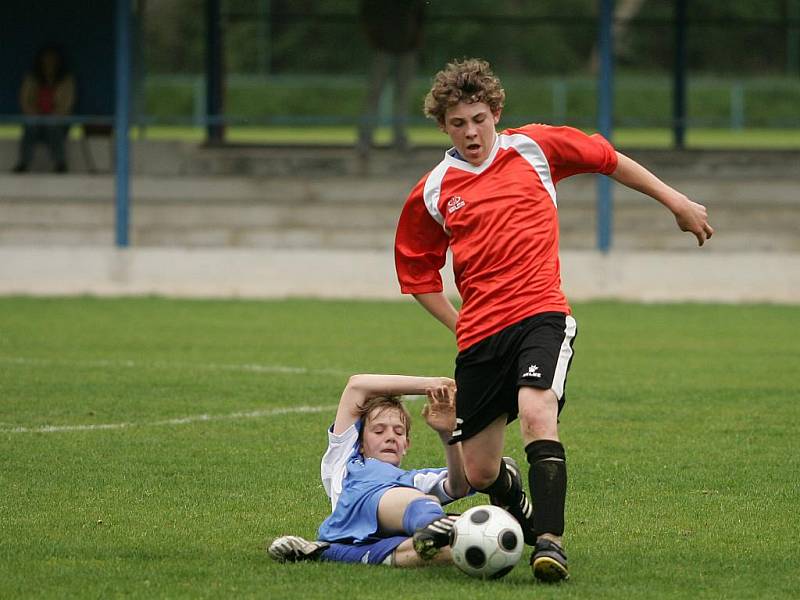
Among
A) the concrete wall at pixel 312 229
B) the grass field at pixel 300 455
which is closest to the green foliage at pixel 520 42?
the concrete wall at pixel 312 229

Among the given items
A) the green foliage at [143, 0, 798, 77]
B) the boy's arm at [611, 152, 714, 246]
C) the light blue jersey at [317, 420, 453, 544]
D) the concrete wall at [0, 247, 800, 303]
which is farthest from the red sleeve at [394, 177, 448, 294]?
the green foliage at [143, 0, 798, 77]

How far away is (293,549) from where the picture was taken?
5352mm

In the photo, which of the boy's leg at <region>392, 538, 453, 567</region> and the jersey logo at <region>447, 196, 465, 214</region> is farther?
the jersey logo at <region>447, 196, 465, 214</region>

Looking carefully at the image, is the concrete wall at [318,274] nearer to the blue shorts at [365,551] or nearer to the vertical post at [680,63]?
the vertical post at [680,63]

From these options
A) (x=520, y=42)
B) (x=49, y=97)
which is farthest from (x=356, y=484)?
(x=520, y=42)

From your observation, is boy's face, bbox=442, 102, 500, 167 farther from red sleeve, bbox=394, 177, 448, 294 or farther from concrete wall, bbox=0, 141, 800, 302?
concrete wall, bbox=0, 141, 800, 302

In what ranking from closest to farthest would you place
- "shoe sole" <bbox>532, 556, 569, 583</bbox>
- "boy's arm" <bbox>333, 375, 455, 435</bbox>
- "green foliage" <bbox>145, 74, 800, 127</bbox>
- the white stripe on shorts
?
1. "shoe sole" <bbox>532, 556, 569, 583</bbox>
2. the white stripe on shorts
3. "boy's arm" <bbox>333, 375, 455, 435</bbox>
4. "green foliage" <bbox>145, 74, 800, 127</bbox>

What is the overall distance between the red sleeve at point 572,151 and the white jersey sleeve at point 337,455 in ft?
3.95

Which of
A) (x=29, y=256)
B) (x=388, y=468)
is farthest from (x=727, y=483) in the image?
(x=29, y=256)

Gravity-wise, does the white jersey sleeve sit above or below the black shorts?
below

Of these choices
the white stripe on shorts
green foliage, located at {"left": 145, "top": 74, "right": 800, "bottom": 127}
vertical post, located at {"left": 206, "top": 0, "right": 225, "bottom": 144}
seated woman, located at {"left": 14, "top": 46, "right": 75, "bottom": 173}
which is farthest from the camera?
green foliage, located at {"left": 145, "top": 74, "right": 800, "bottom": 127}

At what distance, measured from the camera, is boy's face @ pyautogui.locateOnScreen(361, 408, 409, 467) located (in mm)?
5676

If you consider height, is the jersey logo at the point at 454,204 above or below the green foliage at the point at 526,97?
above

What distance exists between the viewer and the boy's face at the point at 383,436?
568cm
